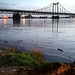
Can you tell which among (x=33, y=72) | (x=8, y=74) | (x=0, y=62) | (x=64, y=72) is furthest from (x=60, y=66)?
(x=0, y=62)

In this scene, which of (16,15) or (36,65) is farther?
(16,15)

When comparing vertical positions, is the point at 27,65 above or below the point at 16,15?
below

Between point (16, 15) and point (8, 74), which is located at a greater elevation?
point (16, 15)

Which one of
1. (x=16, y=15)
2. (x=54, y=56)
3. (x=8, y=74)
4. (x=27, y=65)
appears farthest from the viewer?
(x=16, y=15)

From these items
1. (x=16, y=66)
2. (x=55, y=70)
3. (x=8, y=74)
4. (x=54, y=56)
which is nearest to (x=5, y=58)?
(x=16, y=66)

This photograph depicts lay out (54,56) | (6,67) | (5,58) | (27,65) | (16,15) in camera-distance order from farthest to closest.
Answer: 1. (16,15)
2. (54,56)
3. (5,58)
4. (27,65)
5. (6,67)

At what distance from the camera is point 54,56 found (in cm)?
1165

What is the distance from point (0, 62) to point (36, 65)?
1597 mm

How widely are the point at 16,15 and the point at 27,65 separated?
420 feet

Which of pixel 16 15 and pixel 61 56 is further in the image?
pixel 16 15

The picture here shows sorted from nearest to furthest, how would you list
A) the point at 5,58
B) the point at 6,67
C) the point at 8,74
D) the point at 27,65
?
the point at 8,74, the point at 6,67, the point at 27,65, the point at 5,58

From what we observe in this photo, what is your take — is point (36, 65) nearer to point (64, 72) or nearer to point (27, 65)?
point (27, 65)

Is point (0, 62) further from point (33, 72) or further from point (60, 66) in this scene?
point (60, 66)

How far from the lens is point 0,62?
25.3 ft
